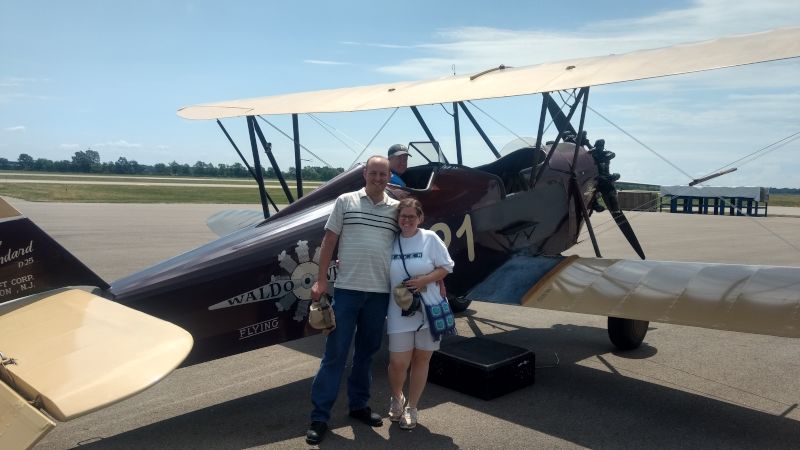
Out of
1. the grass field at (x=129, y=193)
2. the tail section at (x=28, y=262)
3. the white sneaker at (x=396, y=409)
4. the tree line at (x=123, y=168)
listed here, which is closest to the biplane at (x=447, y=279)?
the tail section at (x=28, y=262)

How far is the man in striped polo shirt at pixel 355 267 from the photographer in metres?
3.94

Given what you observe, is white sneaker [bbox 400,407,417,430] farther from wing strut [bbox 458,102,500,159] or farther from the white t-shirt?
wing strut [bbox 458,102,500,159]

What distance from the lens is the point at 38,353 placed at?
2.78 meters

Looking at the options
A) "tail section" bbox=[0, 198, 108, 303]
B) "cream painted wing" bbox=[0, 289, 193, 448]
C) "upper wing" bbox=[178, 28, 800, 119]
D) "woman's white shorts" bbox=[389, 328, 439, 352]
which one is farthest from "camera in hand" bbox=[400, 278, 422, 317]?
"upper wing" bbox=[178, 28, 800, 119]

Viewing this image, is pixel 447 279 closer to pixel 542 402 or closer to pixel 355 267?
pixel 542 402

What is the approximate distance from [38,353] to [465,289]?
12.0ft

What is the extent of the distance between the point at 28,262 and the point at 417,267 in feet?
7.00

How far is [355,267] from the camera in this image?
395 cm

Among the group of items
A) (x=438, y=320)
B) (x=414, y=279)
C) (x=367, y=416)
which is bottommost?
(x=367, y=416)

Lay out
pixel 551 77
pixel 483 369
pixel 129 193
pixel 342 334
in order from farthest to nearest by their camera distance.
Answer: pixel 129 193
pixel 551 77
pixel 483 369
pixel 342 334

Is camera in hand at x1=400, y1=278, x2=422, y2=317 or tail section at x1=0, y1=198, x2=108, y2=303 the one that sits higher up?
tail section at x1=0, y1=198, x2=108, y2=303

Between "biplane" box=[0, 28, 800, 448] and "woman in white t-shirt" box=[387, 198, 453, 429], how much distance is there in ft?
2.76

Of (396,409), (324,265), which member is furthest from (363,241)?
(396,409)

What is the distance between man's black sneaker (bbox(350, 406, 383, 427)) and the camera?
13.7 ft
